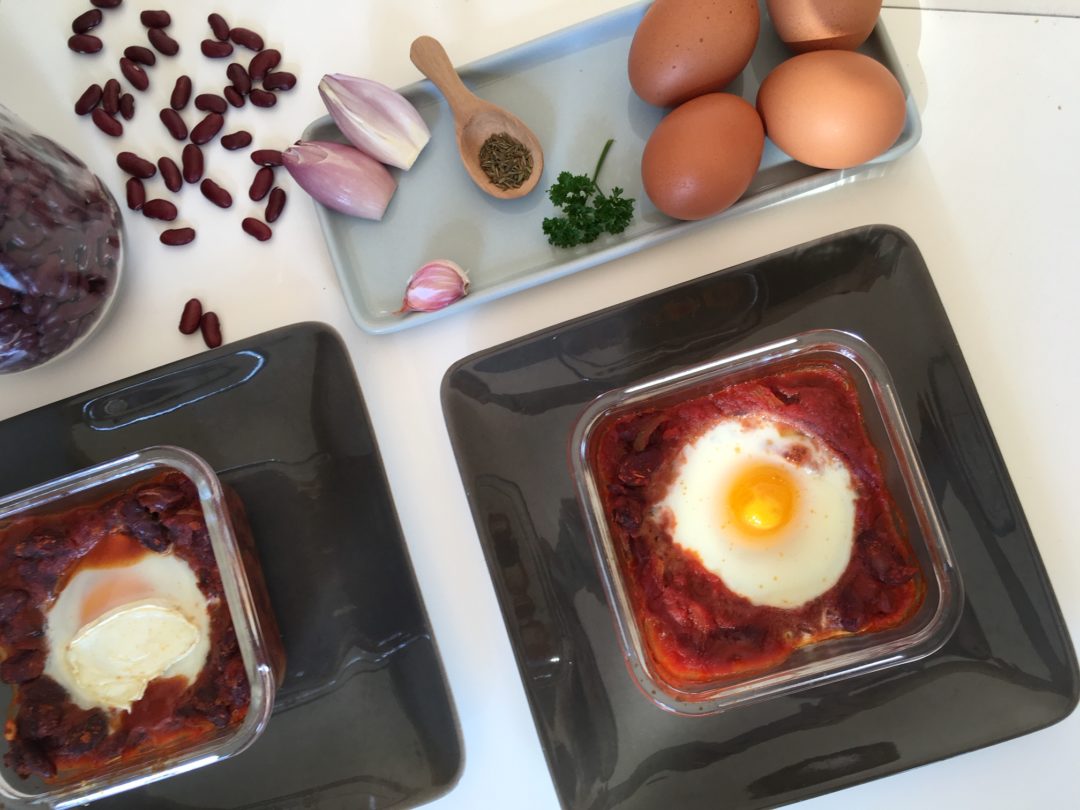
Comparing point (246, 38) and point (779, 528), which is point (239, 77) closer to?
point (246, 38)

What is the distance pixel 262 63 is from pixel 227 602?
33.6 inches

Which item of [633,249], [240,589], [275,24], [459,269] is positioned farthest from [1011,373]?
[275,24]

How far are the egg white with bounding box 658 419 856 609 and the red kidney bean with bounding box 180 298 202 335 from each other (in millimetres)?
790

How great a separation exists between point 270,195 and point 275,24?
0.98 feet

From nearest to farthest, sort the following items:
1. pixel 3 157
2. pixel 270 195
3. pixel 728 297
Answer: pixel 3 157 < pixel 728 297 < pixel 270 195

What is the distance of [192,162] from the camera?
4.11ft

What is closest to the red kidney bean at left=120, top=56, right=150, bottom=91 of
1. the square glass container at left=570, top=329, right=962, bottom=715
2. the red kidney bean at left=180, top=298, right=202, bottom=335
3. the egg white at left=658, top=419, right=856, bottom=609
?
the red kidney bean at left=180, top=298, right=202, bottom=335

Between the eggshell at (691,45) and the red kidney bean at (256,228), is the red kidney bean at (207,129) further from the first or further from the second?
the eggshell at (691,45)

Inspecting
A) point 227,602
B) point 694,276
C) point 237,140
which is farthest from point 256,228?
point 694,276

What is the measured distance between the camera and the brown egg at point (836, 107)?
3.41 ft

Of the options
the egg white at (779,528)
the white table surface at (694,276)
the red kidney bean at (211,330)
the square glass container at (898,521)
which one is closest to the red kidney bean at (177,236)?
the white table surface at (694,276)

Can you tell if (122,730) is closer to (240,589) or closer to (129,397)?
(240,589)

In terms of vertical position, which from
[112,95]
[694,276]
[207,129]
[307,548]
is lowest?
[307,548]

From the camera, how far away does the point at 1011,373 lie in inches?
46.3
